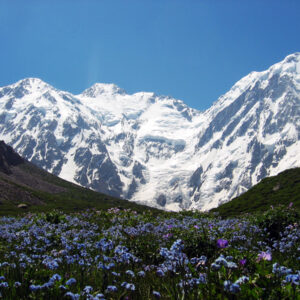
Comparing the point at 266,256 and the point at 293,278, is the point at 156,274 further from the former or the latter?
the point at 293,278

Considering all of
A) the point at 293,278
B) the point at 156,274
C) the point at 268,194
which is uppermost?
the point at 268,194

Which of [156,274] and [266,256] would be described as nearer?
[266,256]

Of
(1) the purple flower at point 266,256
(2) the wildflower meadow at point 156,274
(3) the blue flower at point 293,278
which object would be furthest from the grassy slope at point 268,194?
(3) the blue flower at point 293,278

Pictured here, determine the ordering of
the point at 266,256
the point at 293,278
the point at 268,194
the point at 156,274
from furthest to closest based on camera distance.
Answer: the point at 268,194 → the point at 156,274 → the point at 266,256 → the point at 293,278

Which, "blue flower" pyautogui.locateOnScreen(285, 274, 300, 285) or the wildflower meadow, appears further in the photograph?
the wildflower meadow

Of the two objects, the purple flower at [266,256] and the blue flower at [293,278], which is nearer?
the blue flower at [293,278]

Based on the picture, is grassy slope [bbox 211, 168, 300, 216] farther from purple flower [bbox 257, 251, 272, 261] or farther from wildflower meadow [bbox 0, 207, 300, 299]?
purple flower [bbox 257, 251, 272, 261]

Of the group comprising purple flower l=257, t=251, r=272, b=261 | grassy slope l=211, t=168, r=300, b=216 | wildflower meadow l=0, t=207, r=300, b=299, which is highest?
grassy slope l=211, t=168, r=300, b=216

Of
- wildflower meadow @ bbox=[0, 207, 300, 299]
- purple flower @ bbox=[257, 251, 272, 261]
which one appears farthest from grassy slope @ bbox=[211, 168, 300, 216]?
purple flower @ bbox=[257, 251, 272, 261]

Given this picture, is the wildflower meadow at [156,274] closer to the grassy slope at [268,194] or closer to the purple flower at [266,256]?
the purple flower at [266,256]

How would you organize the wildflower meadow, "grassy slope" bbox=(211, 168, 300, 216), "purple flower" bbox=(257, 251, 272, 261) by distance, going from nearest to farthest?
the wildflower meadow, "purple flower" bbox=(257, 251, 272, 261), "grassy slope" bbox=(211, 168, 300, 216)

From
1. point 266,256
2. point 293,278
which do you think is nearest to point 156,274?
point 266,256

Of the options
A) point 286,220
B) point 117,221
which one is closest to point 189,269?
point 286,220

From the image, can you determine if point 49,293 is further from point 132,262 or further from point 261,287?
point 261,287
